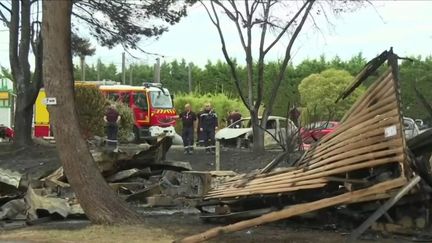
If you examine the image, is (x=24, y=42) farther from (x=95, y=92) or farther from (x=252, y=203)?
(x=252, y=203)

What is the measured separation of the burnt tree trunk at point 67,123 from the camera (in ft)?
33.1

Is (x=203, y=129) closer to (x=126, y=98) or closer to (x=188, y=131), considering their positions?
(x=188, y=131)

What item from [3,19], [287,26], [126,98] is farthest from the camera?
[126,98]

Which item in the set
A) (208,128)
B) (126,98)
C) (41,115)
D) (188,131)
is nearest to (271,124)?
(208,128)

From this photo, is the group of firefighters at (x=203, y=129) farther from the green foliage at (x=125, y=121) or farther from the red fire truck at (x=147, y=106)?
the red fire truck at (x=147, y=106)

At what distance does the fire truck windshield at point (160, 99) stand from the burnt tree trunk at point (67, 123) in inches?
801

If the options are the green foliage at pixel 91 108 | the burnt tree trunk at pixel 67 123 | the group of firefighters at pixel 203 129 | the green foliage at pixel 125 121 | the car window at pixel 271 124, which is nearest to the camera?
the burnt tree trunk at pixel 67 123

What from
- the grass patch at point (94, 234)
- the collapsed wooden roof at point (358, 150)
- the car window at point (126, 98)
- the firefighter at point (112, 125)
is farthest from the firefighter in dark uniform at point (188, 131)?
the collapsed wooden roof at point (358, 150)

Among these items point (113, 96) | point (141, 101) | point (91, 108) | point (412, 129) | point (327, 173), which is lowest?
point (327, 173)

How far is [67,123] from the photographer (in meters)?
10.2

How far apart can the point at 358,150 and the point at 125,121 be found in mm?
21085

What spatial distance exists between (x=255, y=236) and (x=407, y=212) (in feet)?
7.07

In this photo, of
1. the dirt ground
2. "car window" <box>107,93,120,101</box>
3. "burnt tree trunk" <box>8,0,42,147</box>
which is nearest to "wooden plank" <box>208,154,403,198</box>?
the dirt ground

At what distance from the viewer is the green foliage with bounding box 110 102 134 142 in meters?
28.2
